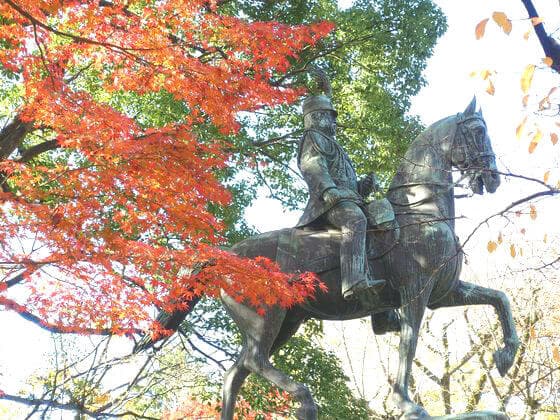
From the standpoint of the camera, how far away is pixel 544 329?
→ 1363 cm

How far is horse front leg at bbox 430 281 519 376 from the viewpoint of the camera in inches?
233

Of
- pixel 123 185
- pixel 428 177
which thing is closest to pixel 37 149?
pixel 123 185

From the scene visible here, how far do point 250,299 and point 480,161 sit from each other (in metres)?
2.22

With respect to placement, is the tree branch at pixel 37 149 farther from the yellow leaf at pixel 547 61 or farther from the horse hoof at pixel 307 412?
the yellow leaf at pixel 547 61

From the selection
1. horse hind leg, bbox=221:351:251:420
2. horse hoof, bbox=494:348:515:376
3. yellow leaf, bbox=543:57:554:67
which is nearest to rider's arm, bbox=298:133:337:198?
horse hind leg, bbox=221:351:251:420

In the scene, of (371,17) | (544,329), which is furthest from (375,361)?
(371,17)

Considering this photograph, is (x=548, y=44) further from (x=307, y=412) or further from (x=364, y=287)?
(x=307, y=412)

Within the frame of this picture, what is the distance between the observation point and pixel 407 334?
5.97m

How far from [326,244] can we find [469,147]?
4.77 ft

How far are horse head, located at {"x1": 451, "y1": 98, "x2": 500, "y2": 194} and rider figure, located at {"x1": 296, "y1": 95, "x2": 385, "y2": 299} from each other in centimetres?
88

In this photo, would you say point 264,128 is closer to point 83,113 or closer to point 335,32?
point 335,32

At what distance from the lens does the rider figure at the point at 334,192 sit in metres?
5.92

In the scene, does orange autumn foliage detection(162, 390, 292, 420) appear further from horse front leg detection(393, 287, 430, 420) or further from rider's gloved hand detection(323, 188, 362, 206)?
rider's gloved hand detection(323, 188, 362, 206)

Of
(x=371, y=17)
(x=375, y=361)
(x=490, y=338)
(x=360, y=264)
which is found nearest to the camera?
(x=360, y=264)
